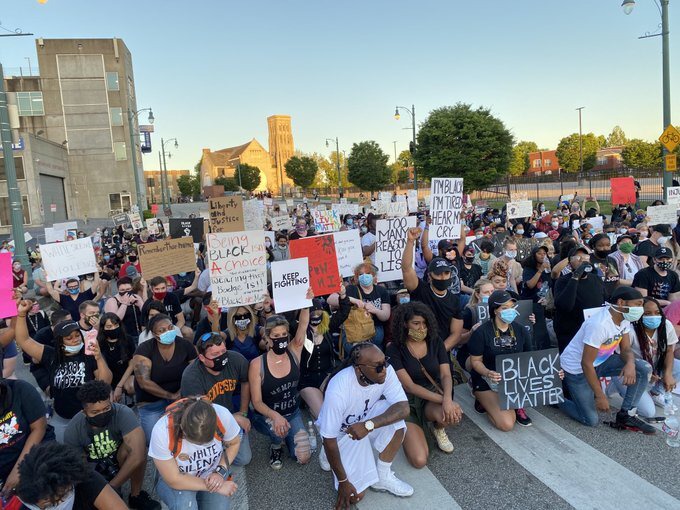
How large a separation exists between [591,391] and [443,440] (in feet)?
5.57

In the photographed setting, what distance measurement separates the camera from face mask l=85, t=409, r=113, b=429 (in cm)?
387

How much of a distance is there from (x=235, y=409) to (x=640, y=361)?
14.1 feet

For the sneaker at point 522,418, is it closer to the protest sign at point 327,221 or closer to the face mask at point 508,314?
the face mask at point 508,314

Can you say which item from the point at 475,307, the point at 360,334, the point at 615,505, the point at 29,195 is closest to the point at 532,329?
the point at 475,307

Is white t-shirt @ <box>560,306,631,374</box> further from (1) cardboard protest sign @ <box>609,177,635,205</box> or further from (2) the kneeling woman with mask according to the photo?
(1) cardboard protest sign @ <box>609,177,635,205</box>

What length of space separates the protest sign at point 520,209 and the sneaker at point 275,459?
11.7 meters

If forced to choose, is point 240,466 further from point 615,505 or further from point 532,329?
point 532,329

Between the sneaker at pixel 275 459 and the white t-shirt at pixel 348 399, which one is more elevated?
the white t-shirt at pixel 348 399

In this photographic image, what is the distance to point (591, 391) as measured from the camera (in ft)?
16.8

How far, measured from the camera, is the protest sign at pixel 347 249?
848 centimetres

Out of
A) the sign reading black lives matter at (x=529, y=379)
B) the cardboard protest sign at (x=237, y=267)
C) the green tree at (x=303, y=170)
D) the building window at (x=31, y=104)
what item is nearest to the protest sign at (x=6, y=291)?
the cardboard protest sign at (x=237, y=267)

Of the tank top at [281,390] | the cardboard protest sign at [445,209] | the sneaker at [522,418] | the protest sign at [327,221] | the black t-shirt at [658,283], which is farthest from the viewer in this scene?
the protest sign at [327,221]

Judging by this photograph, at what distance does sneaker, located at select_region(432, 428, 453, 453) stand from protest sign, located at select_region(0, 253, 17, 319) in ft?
15.2

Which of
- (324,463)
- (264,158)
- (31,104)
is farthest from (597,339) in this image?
(264,158)
